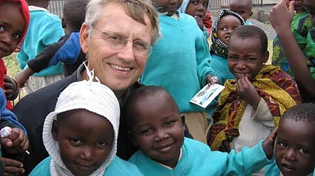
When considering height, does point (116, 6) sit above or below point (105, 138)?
above

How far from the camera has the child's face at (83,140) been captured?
82.0 inches

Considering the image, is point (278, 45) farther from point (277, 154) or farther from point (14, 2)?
point (14, 2)

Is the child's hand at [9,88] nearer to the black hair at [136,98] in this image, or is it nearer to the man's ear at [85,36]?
the man's ear at [85,36]

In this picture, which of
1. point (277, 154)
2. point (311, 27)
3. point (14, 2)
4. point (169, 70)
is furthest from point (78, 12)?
point (277, 154)

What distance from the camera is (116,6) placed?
2.48 metres

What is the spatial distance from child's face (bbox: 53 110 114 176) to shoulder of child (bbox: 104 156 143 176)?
114 mm

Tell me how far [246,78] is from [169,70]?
29.7 inches

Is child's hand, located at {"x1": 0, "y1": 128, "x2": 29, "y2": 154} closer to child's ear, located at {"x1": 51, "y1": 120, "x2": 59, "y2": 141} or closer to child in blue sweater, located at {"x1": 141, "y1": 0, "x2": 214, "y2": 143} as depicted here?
child's ear, located at {"x1": 51, "y1": 120, "x2": 59, "y2": 141}

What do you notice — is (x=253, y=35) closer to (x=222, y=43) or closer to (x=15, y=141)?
(x=222, y=43)

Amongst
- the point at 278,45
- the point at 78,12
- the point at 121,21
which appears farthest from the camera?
the point at 78,12

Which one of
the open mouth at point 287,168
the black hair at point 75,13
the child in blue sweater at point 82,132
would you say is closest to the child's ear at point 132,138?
the child in blue sweater at point 82,132

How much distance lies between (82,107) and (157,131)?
1.69 feet

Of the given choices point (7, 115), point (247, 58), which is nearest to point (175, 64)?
point (247, 58)

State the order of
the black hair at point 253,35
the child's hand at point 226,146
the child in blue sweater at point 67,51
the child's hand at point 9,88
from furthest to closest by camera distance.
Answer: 1. the child in blue sweater at point 67,51
2. the black hair at point 253,35
3. the child's hand at point 226,146
4. the child's hand at point 9,88
